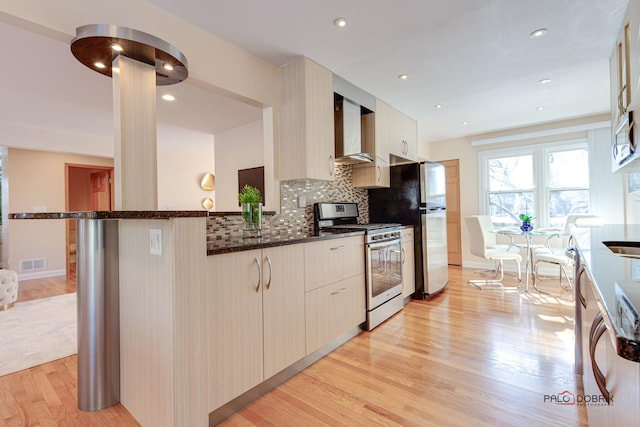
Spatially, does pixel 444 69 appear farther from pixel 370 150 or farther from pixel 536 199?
pixel 536 199

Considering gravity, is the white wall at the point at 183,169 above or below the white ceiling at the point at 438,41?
below

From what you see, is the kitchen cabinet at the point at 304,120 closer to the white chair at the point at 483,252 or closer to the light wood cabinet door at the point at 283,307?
the light wood cabinet door at the point at 283,307

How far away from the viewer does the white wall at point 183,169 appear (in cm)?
557

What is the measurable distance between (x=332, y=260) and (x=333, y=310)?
0.40 m

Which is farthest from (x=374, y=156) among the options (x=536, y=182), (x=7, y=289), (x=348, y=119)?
(x=7, y=289)

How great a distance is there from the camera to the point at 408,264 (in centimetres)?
355

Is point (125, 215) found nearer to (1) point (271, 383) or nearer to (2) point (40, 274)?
(1) point (271, 383)

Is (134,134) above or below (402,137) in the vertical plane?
below

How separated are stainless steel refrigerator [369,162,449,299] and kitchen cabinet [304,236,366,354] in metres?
1.21

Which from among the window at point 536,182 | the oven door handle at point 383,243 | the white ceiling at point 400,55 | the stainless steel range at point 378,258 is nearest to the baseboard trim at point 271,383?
the stainless steel range at point 378,258

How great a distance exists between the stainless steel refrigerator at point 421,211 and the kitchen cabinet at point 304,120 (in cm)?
133

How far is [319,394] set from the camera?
5.96 feet

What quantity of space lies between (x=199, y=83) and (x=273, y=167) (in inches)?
34.3

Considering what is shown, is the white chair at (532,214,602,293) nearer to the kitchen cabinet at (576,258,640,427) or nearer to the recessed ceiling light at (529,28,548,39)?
the recessed ceiling light at (529,28,548,39)
